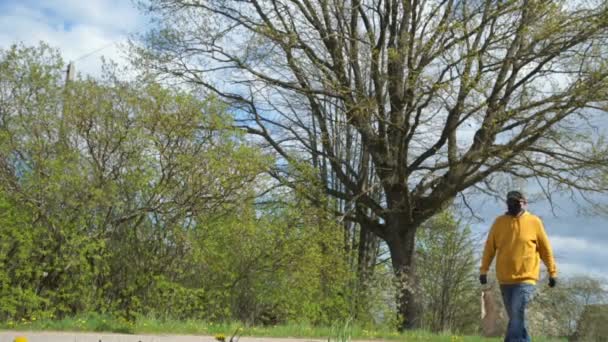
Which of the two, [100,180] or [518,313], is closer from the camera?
[518,313]

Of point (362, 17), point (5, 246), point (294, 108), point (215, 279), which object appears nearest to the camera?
point (5, 246)

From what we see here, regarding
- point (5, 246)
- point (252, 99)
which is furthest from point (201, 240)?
point (252, 99)

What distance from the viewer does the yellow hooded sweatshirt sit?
7.77 m

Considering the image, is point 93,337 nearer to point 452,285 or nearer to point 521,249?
point 521,249

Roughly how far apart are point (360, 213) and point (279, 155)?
3.03 m

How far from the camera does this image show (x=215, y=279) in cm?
1439

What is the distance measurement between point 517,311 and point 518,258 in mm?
565

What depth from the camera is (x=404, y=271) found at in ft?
65.6

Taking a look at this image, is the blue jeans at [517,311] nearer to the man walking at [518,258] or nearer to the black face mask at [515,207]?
the man walking at [518,258]

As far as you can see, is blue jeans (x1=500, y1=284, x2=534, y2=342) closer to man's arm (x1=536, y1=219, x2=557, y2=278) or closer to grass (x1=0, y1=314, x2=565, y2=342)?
man's arm (x1=536, y1=219, x2=557, y2=278)

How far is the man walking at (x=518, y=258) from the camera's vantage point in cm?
768

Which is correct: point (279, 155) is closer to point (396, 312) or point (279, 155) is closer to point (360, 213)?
point (360, 213)

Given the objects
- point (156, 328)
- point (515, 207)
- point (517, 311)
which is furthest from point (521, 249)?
point (156, 328)

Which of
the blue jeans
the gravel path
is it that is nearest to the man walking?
the blue jeans
